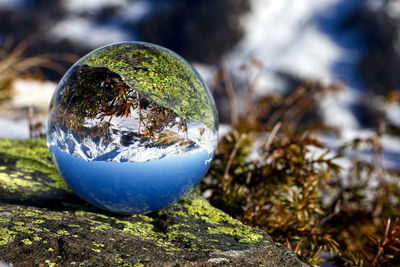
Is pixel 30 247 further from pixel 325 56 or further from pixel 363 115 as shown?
pixel 325 56

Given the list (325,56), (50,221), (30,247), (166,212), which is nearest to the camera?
(30,247)

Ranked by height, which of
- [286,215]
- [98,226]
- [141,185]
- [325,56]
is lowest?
[286,215]

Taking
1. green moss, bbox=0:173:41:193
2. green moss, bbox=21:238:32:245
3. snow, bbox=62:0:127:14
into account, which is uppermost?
snow, bbox=62:0:127:14

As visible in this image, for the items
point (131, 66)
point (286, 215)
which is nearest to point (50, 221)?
point (131, 66)

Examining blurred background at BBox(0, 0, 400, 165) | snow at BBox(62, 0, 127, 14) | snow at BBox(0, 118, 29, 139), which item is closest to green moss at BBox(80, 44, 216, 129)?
snow at BBox(0, 118, 29, 139)

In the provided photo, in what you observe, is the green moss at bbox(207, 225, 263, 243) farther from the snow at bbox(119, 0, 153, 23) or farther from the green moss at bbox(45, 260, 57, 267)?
the snow at bbox(119, 0, 153, 23)
